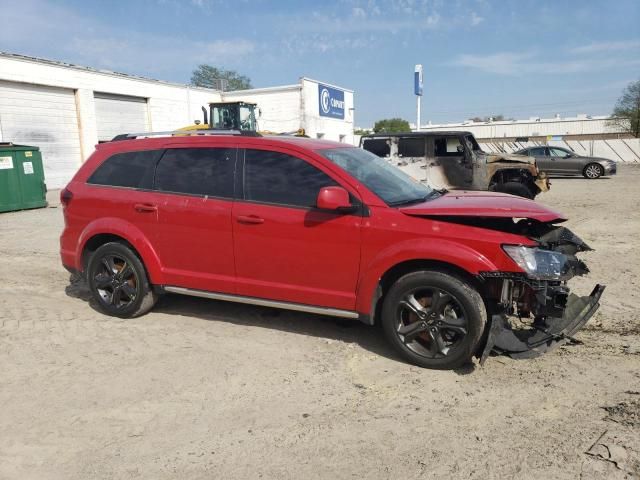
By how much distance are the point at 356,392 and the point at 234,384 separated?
91 centimetres

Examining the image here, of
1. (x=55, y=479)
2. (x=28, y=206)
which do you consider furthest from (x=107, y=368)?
(x=28, y=206)

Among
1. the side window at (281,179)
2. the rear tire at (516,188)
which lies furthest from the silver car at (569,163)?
the side window at (281,179)

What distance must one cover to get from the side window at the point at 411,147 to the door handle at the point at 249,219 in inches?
320

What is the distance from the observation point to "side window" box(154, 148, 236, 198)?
464cm

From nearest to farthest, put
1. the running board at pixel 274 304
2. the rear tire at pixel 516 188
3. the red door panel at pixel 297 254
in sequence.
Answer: the red door panel at pixel 297 254 < the running board at pixel 274 304 < the rear tire at pixel 516 188

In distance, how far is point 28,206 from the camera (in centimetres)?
1400

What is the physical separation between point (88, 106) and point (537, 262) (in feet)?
73.8

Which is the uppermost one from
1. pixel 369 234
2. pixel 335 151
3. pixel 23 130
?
pixel 23 130

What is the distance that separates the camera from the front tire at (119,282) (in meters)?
5.03

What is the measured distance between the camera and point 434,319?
385 cm

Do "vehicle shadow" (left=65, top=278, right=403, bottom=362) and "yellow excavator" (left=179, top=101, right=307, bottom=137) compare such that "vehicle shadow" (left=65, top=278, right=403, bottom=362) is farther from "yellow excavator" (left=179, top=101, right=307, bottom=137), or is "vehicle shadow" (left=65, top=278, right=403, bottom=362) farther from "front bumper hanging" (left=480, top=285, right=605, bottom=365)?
"yellow excavator" (left=179, top=101, right=307, bottom=137)

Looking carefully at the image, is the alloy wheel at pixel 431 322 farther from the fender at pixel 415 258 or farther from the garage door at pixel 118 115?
the garage door at pixel 118 115

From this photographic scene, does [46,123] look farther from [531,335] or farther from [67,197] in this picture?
[531,335]

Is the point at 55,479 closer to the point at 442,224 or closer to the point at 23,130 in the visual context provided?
the point at 442,224
